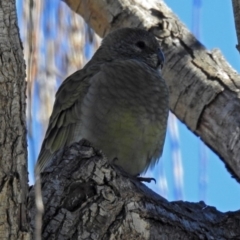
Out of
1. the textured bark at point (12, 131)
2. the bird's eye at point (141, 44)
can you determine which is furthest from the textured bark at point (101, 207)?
the bird's eye at point (141, 44)

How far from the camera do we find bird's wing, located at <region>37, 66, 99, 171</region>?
2975 mm

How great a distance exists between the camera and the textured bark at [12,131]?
4.64 feet

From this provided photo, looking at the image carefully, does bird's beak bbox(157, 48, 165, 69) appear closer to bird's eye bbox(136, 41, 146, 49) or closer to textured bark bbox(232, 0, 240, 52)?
bird's eye bbox(136, 41, 146, 49)

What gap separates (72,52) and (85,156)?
2.69 ft

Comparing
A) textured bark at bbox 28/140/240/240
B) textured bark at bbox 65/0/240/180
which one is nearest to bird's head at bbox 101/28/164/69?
textured bark at bbox 65/0/240/180

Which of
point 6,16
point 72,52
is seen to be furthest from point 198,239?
point 72,52

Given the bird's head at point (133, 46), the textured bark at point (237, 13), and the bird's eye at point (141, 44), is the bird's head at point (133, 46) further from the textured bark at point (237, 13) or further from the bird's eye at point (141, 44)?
the textured bark at point (237, 13)

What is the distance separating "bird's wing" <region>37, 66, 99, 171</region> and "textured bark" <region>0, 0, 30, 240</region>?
1451mm

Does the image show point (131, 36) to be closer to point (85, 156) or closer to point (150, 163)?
point (150, 163)

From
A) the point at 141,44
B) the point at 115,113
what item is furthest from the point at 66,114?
the point at 141,44

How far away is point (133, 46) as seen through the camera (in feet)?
11.8

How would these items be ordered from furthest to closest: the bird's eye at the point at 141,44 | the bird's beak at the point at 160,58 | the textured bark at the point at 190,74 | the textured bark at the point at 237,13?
the bird's eye at the point at 141,44, the bird's beak at the point at 160,58, the textured bark at the point at 190,74, the textured bark at the point at 237,13

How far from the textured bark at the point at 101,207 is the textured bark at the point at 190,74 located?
0.86 metres

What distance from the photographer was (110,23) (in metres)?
3.24
